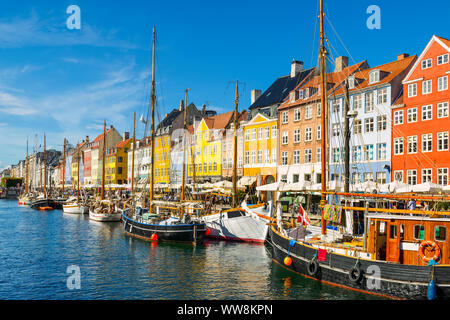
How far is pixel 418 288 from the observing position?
58.7 feet

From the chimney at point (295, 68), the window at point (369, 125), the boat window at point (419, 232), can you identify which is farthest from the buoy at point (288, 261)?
the chimney at point (295, 68)

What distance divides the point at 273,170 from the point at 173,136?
3456 centimetres

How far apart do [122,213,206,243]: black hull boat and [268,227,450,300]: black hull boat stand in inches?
469

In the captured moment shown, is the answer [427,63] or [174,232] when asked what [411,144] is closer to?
[427,63]

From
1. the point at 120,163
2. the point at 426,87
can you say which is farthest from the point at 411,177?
the point at 120,163

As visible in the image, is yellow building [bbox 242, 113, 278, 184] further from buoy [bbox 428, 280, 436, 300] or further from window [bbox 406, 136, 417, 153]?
buoy [bbox 428, 280, 436, 300]

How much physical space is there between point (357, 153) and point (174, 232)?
23025mm

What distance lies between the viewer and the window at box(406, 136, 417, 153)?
1660 inches

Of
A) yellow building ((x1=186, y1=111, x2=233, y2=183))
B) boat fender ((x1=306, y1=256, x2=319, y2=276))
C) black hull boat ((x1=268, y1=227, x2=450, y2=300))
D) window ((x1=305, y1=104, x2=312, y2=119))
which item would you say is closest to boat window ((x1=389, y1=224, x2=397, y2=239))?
black hull boat ((x1=268, y1=227, x2=450, y2=300))

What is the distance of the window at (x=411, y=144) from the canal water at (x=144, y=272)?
18.9 m

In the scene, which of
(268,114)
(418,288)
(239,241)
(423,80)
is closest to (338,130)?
(423,80)

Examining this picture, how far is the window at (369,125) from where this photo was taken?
46375 mm

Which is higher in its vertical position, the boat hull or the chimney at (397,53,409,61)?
the chimney at (397,53,409,61)

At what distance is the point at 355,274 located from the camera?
65.1 feet
